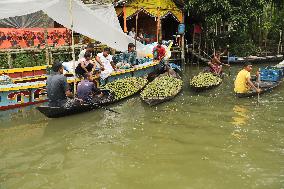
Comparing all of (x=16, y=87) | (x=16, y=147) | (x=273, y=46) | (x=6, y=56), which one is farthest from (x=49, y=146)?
(x=273, y=46)

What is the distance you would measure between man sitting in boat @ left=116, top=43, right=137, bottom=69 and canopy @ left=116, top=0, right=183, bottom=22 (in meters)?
7.59

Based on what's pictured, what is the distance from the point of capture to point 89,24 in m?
13.1

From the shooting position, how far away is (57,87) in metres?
10.5

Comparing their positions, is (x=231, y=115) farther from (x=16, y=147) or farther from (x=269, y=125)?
(x=16, y=147)

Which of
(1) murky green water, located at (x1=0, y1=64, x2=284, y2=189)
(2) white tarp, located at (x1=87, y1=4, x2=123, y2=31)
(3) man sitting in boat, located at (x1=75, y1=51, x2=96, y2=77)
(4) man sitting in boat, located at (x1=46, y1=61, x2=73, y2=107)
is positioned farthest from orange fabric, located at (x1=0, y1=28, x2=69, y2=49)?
(4) man sitting in boat, located at (x1=46, y1=61, x2=73, y2=107)

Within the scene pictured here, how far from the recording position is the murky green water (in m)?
7.39

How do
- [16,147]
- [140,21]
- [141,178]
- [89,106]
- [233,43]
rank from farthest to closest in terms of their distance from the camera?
[140,21]
[233,43]
[89,106]
[16,147]
[141,178]

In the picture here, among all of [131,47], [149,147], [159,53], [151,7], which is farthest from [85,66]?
[151,7]

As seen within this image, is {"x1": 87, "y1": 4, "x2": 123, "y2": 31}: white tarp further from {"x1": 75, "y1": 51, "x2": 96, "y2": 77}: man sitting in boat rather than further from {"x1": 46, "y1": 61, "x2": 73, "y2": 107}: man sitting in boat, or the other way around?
{"x1": 46, "y1": 61, "x2": 73, "y2": 107}: man sitting in boat

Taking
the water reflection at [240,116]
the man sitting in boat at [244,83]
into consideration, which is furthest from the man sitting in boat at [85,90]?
the man sitting in boat at [244,83]

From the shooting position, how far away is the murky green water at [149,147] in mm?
7387

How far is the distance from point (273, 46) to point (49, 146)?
20169 millimetres

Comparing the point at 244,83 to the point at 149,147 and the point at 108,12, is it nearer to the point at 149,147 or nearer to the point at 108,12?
the point at 149,147

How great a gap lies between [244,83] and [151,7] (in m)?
11.3
